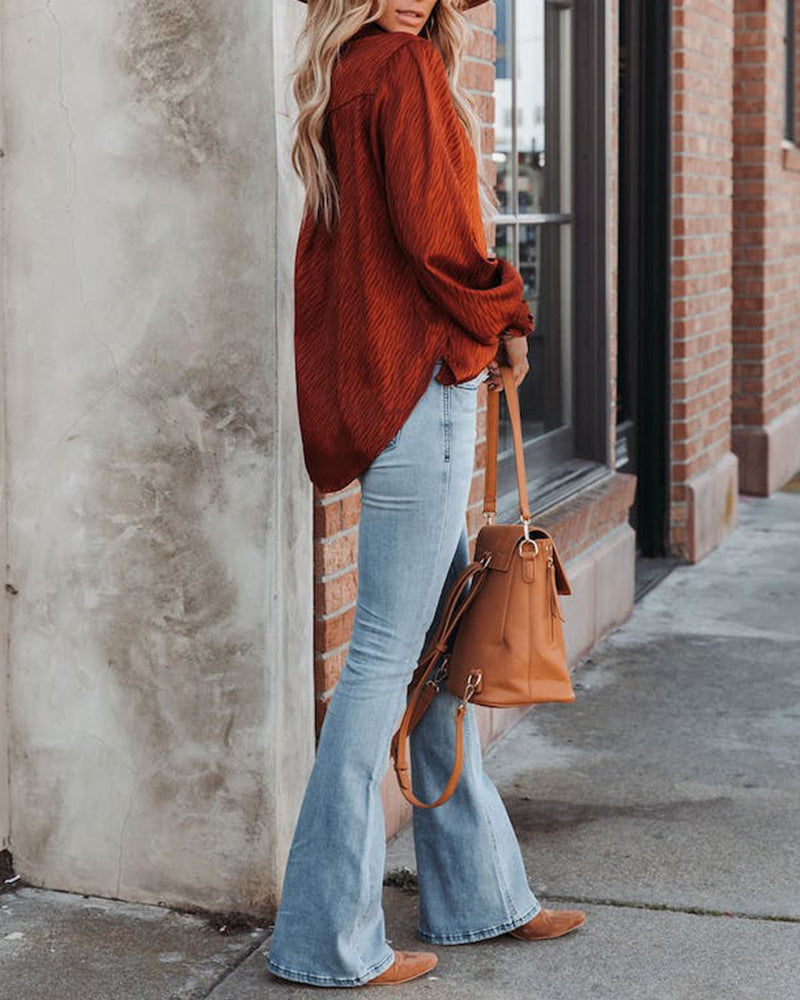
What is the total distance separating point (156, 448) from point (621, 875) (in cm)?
143

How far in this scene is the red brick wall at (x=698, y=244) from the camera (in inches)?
303

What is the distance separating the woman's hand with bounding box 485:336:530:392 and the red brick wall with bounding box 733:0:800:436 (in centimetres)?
690

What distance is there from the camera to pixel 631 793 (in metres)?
4.70

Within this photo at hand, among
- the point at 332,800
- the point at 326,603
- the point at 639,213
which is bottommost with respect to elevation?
the point at 332,800

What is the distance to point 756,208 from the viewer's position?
33.1 ft

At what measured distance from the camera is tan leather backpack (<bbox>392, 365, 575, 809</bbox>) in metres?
3.33

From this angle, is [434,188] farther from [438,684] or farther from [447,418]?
[438,684]

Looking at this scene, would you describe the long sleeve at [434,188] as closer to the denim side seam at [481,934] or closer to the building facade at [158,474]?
the building facade at [158,474]

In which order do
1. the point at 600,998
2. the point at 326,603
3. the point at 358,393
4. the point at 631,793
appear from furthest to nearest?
the point at 631,793 < the point at 326,603 < the point at 600,998 < the point at 358,393

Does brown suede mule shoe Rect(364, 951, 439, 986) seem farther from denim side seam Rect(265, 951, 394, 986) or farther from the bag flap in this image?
the bag flap

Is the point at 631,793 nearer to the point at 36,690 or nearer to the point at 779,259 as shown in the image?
the point at 36,690

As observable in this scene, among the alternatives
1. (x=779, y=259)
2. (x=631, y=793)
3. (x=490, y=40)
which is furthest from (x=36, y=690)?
(x=779, y=259)

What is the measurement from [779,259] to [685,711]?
5.59 m

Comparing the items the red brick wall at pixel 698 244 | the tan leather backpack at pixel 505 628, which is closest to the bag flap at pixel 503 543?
the tan leather backpack at pixel 505 628
